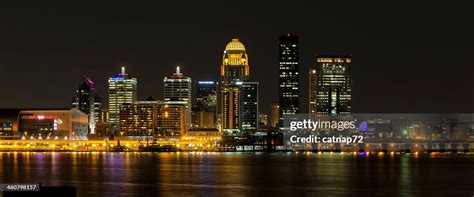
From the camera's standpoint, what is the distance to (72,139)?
7013 inches

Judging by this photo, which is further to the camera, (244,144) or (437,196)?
(244,144)

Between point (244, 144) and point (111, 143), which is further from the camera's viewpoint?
point (244, 144)

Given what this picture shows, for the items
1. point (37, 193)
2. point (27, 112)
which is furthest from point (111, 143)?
point (37, 193)

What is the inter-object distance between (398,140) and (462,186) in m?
122

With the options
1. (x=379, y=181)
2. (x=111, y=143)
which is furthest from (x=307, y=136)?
(x=379, y=181)

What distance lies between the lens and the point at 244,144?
7618 inches

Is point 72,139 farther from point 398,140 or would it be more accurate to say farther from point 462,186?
point 462,186

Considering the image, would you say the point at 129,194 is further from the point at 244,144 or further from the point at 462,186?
the point at 244,144

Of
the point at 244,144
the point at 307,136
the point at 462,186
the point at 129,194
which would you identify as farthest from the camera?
the point at 244,144

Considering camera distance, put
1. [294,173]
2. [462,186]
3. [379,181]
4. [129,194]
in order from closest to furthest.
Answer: [129,194], [462,186], [379,181], [294,173]

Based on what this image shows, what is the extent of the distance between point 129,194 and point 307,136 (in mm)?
119890

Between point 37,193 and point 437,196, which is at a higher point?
point 37,193

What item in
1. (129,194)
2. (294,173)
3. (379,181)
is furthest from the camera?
(294,173)

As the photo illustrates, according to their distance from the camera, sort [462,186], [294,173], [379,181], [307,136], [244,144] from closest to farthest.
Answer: [462,186] → [379,181] → [294,173] → [307,136] → [244,144]
